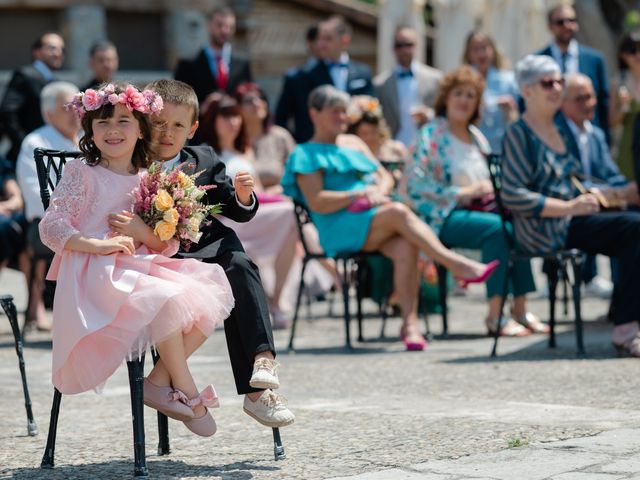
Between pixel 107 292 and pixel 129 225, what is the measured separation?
0.87 feet

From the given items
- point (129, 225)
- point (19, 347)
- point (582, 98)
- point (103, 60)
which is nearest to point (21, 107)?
point (103, 60)

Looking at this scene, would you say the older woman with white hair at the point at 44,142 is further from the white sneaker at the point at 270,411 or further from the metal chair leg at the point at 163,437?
the white sneaker at the point at 270,411

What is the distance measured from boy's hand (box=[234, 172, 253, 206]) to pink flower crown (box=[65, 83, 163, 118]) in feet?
1.50

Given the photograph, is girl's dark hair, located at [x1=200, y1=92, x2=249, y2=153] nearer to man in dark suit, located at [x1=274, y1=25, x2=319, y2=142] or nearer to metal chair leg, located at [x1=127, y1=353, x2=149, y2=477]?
man in dark suit, located at [x1=274, y1=25, x2=319, y2=142]

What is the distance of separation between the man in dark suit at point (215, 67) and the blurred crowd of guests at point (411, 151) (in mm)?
12

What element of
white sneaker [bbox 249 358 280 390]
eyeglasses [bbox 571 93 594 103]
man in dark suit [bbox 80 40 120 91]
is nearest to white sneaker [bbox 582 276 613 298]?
eyeglasses [bbox 571 93 594 103]

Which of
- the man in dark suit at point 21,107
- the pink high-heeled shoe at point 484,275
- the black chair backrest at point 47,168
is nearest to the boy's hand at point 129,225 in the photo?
the black chair backrest at point 47,168

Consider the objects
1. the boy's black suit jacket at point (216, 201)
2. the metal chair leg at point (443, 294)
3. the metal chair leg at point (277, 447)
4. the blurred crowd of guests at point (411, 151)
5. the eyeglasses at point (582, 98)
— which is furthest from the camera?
the eyeglasses at point (582, 98)

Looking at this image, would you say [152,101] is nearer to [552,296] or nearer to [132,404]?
[132,404]

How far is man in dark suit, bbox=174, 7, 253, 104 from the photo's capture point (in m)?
13.3

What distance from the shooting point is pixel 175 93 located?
5926mm

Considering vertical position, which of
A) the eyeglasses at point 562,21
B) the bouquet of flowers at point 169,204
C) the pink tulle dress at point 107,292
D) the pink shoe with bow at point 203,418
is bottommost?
the pink shoe with bow at point 203,418

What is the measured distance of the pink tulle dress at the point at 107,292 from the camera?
535 cm

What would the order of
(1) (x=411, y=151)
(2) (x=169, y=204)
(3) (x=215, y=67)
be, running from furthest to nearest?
(3) (x=215, y=67) < (1) (x=411, y=151) < (2) (x=169, y=204)
